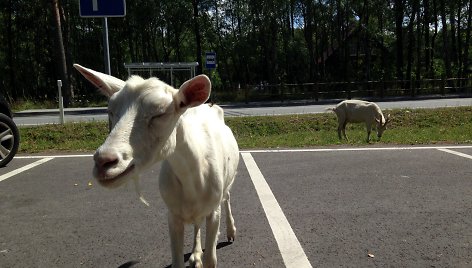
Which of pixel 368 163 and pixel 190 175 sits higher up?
pixel 190 175

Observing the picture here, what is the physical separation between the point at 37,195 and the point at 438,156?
285 inches

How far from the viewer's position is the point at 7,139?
7945 mm

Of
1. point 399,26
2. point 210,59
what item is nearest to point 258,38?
point 399,26

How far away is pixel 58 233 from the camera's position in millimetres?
4418

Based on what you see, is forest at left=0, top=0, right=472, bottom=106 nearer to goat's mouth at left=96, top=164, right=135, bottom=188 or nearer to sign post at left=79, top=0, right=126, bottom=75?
sign post at left=79, top=0, right=126, bottom=75

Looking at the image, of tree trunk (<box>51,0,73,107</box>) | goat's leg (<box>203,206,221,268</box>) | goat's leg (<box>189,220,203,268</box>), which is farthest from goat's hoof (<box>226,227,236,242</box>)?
tree trunk (<box>51,0,73,107</box>)

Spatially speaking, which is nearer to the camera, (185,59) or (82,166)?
(82,166)

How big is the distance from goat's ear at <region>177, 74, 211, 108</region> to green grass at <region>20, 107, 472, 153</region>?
24.5 ft

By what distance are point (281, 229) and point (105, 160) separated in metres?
2.72

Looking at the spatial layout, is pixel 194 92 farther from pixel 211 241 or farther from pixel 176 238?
pixel 211 241

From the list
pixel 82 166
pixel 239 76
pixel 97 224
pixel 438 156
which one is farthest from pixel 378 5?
pixel 97 224

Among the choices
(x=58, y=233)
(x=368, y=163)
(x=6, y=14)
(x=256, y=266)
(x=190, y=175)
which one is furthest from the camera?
(x=6, y=14)

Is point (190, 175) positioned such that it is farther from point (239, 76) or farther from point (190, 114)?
point (239, 76)

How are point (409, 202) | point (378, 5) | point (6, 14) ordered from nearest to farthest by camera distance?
point (409, 202) < point (378, 5) < point (6, 14)
